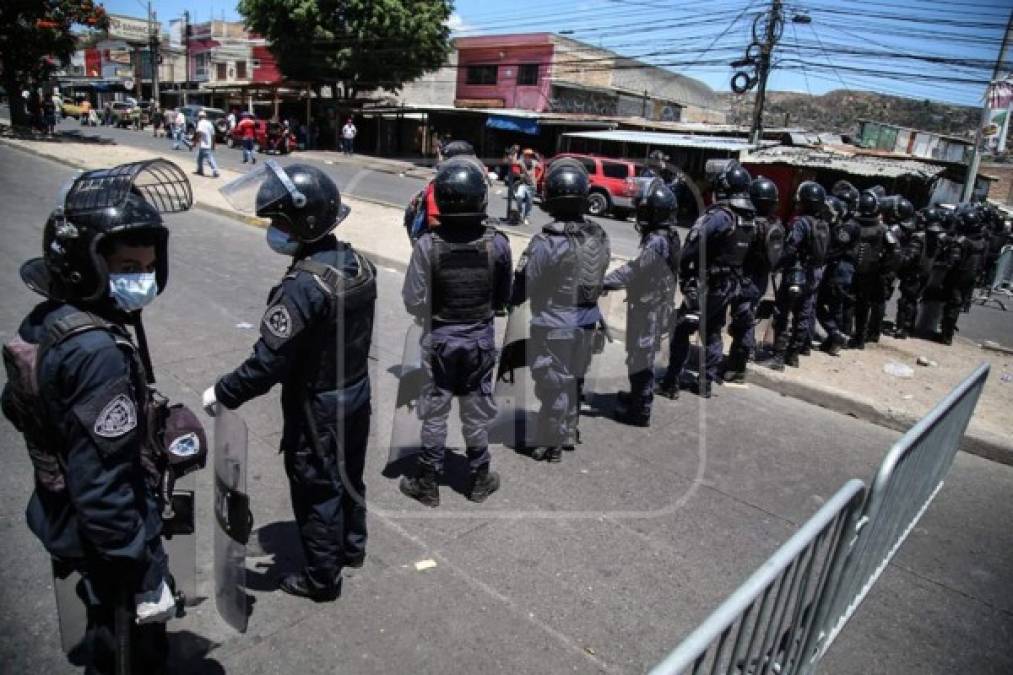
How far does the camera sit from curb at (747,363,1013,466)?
501 cm

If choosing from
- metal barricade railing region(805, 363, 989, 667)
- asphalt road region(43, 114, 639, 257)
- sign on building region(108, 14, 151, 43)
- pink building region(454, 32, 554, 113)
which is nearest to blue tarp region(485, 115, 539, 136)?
asphalt road region(43, 114, 639, 257)

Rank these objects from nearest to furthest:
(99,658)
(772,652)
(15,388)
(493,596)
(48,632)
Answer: (15,388)
(99,658)
(772,652)
(48,632)
(493,596)

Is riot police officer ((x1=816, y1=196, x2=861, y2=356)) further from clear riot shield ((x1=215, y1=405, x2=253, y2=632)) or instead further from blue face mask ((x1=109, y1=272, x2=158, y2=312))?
blue face mask ((x1=109, y1=272, x2=158, y2=312))

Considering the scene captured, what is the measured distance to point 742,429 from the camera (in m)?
5.14

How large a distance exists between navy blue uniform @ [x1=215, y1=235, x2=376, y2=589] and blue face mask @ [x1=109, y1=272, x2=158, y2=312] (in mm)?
542

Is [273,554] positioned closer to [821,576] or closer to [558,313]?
[558,313]

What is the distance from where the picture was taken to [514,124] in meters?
29.6

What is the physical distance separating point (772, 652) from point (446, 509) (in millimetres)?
1876

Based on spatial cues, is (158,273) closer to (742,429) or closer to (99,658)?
(99,658)

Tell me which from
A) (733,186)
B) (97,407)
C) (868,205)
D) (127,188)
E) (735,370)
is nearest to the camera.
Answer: (97,407)

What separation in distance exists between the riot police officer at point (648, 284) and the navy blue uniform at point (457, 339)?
1.44m

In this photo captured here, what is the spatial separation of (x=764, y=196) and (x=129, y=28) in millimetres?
81380

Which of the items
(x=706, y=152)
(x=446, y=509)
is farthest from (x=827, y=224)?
(x=706, y=152)

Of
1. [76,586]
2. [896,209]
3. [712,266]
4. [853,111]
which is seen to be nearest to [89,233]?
[76,586]
